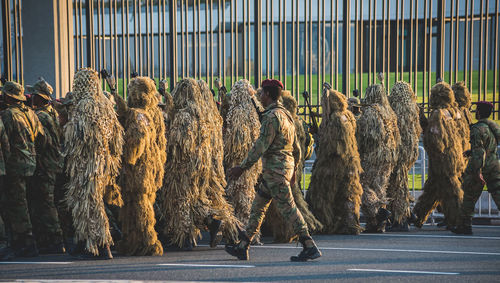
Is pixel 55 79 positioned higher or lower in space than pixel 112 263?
higher

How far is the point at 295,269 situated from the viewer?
699 cm

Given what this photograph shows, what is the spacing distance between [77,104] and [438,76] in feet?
21.8

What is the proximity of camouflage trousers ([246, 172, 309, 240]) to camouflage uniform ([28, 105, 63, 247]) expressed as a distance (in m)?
2.33

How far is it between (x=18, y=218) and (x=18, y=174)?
1.59 ft

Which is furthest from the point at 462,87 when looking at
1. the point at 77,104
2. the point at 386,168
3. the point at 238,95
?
the point at 77,104

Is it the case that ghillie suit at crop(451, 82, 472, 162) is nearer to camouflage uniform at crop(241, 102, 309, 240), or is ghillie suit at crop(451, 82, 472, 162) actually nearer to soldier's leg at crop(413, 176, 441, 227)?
soldier's leg at crop(413, 176, 441, 227)

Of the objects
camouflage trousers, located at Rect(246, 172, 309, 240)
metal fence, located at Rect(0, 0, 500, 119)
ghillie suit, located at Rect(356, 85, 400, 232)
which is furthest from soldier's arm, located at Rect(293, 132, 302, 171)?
metal fence, located at Rect(0, 0, 500, 119)

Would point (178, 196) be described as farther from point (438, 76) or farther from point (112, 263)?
point (438, 76)

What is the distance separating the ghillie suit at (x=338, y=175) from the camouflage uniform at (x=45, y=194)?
11.7ft

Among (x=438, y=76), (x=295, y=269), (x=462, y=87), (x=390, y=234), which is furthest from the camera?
(x=438, y=76)

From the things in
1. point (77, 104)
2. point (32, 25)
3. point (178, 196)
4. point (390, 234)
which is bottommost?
point (390, 234)

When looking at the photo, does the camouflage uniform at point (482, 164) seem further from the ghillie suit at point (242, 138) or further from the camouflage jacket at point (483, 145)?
the ghillie suit at point (242, 138)

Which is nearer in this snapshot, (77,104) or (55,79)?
(77,104)

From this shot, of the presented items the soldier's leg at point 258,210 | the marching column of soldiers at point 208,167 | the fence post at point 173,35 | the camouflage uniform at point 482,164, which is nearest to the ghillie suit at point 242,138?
the marching column of soldiers at point 208,167
